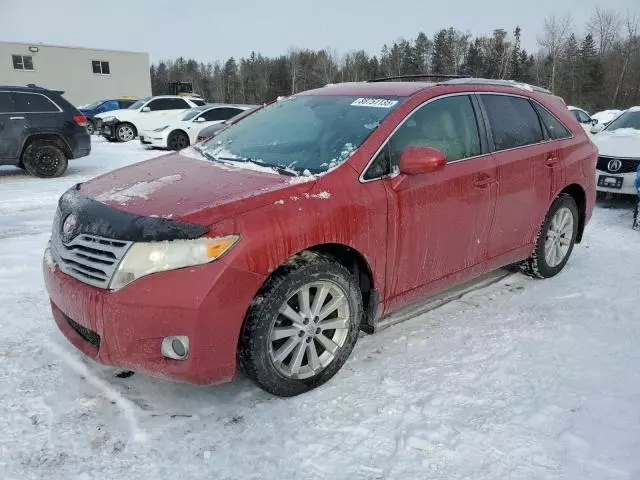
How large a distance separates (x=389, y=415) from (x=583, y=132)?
363 centimetres

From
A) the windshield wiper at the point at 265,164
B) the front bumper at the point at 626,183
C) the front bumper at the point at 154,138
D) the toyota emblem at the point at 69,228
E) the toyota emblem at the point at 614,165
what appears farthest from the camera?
the front bumper at the point at 154,138

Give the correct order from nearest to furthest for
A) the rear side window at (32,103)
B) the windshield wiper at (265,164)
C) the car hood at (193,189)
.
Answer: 1. the car hood at (193,189)
2. the windshield wiper at (265,164)
3. the rear side window at (32,103)

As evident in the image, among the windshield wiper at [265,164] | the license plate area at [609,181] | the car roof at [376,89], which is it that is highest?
the car roof at [376,89]

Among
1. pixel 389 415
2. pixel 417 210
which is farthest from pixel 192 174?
pixel 389 415

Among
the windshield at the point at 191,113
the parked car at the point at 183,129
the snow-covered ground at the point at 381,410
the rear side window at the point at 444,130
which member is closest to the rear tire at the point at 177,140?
the parked car at the point at 183,129

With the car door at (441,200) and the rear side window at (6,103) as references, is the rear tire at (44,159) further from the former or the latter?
the car door at (441,200)

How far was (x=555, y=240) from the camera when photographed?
4.76 meters

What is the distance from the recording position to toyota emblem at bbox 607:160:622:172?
25.4ft

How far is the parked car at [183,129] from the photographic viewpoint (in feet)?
50.8

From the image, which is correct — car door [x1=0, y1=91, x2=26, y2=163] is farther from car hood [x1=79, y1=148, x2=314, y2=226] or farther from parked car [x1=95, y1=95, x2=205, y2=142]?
parked car [x1=95, y1=95, x2=205, y2=142]

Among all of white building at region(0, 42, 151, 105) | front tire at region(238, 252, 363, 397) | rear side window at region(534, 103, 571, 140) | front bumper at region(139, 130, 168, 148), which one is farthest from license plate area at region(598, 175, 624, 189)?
white building at region(0, 42, 151, 105)

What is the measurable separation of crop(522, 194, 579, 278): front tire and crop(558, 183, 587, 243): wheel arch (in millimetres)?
75

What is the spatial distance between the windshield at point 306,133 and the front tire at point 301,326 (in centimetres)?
66

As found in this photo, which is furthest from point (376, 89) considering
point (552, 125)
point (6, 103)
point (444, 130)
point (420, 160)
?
point (6, 103)
